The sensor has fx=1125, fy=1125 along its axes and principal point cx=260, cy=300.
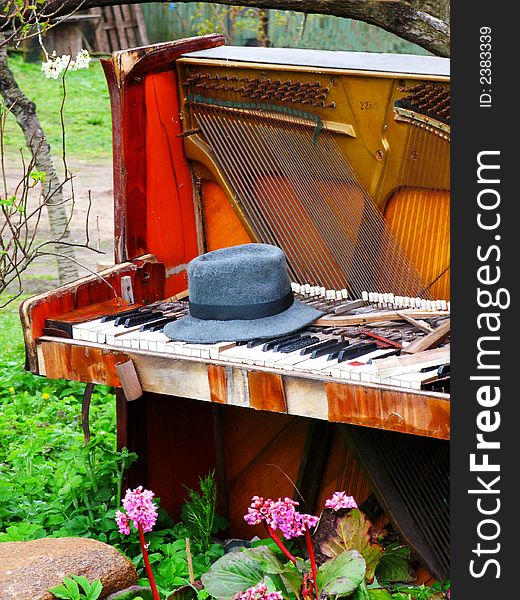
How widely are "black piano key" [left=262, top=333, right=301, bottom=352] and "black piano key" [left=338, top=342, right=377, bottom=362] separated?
9.7 inches

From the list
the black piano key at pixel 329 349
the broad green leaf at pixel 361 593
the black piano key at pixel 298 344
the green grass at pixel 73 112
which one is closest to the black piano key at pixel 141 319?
the black piano key at pixel 298 344

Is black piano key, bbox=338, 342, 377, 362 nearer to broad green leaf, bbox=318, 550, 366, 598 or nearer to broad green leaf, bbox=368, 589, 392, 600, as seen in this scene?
broad green leaf, bbox=318, 550, 366, 598

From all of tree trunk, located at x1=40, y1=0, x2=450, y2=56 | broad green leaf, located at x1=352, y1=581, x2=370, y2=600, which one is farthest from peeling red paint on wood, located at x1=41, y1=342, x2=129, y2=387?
tree trunk, located at x1=40, y1=0, x2=450, y2=56

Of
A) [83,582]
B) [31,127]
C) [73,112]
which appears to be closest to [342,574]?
[83,582]

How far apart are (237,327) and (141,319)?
Result: 1.31 feet

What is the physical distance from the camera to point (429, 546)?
386 centimetres

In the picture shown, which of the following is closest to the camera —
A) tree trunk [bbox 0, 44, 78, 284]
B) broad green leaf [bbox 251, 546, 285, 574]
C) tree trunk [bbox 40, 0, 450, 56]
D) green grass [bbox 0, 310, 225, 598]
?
broad green leaf [bbox 251, 546, 285, 574]

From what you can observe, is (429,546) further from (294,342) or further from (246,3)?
(246,3)

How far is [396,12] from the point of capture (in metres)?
5.31

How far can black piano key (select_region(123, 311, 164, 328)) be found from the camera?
384 centimetres

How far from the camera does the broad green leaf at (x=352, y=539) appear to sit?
3662 mm

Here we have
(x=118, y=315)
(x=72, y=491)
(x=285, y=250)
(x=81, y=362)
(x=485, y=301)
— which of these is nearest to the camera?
(x=485, y=301)

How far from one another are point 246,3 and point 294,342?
2296 millimetres

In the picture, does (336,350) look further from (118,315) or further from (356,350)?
(118,315)
